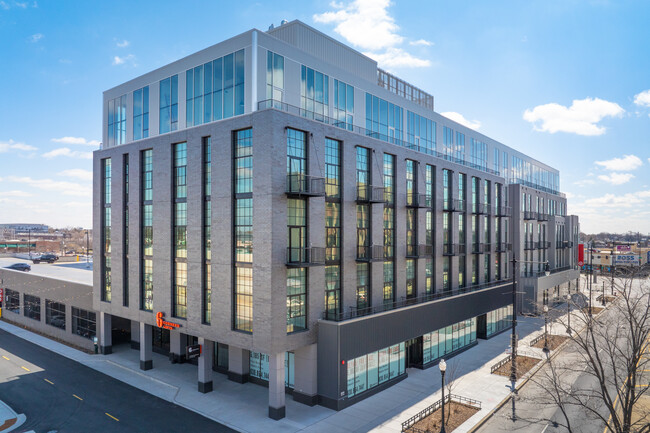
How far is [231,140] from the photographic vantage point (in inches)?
995

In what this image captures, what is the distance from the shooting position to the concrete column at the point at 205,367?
87.4 feet

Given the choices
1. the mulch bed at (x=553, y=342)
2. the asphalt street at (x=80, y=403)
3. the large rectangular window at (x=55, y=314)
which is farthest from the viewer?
the large rectangular window at (x=55, y=314)

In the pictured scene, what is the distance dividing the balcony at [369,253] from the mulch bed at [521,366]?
12.5 meters

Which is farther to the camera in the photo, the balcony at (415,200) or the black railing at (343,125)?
the balcony at (415,200)

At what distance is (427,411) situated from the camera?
77.6 feet

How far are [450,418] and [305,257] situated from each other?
12.1 m

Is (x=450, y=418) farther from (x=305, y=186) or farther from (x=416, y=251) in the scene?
(x=305, y=186)

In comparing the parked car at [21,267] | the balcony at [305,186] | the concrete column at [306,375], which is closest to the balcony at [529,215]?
the balcony at [305,186]

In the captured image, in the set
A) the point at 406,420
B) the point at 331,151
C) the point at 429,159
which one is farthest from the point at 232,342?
the point at 429,159

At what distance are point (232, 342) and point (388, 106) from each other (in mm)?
22009

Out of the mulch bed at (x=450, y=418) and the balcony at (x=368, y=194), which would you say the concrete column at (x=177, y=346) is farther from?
the mulch bed at (x=450, y=418)

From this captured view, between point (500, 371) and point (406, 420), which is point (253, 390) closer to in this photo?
point (406, 420)

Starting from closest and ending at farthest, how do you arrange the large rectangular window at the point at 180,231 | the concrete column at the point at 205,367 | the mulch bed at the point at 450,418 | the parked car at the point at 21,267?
the mulch bed at the point at 450,418 < the concrete column at the point at 205,367 < the large rectangular window at the point at 180,231 < the parked car at the point at 21,267

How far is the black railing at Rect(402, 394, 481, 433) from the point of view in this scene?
21188mm
